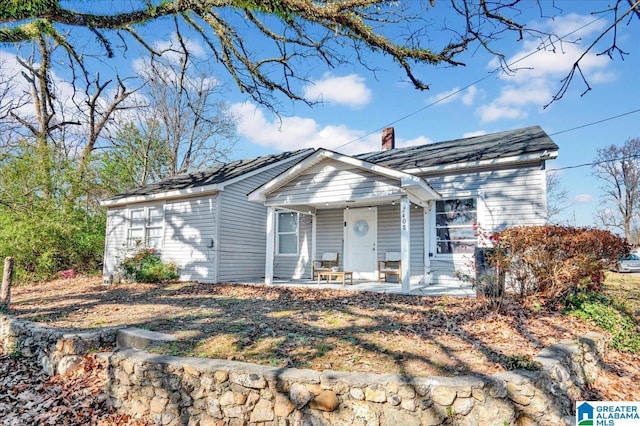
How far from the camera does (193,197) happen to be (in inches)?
480

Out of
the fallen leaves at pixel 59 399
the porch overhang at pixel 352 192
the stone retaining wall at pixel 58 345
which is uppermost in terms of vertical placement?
the porch overhang at pixel 352 192

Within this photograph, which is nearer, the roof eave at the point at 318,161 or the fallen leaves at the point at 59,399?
the fallen leaves at the point at 59,399

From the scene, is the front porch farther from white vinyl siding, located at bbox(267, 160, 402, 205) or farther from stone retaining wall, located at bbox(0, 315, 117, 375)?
stone retaining wall, located at bbox(0, 315, 117, 375)

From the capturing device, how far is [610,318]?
5.52 metres

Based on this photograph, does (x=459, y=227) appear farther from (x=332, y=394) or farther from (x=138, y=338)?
(x=138, y=338)

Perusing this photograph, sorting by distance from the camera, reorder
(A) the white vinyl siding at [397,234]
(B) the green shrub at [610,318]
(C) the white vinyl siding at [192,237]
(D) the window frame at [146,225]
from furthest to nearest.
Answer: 1. (D) the window frame at [146,225]
2. (C) the white vinyl siding at [192,237]
3. (A) the white vinyl siding at [397,234]
4. (B) the green shrub at [610,318]

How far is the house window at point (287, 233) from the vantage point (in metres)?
12.1

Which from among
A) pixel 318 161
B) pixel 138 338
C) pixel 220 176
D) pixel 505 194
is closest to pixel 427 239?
A: pixel 505 194

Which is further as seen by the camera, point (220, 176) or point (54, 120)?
point (54, 120)

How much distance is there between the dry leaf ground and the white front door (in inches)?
99.2

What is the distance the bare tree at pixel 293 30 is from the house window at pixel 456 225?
4.38 meters

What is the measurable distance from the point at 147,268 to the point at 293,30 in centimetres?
878

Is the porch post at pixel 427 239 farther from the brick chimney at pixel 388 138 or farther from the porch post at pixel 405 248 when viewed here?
the brick chimney at pixel 388 138

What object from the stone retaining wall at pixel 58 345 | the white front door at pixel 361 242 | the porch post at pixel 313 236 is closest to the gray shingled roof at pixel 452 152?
the white front door at pixel 361 242
